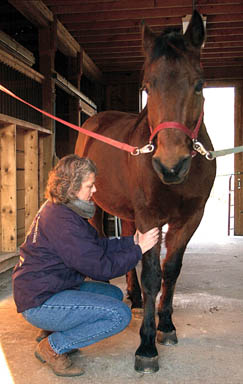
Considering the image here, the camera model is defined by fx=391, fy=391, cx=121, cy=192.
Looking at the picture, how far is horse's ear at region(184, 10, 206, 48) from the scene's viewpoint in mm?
1883

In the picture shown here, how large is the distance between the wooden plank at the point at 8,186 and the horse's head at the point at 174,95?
1.88 meters

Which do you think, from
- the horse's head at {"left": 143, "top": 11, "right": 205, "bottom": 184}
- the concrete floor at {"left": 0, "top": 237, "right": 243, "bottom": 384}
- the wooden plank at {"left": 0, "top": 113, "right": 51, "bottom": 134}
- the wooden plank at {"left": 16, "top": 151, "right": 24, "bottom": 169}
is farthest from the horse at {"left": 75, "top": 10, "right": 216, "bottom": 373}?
the wooden plank at {"left": 16, "top": 151, "right": 24, "bottom": 169}

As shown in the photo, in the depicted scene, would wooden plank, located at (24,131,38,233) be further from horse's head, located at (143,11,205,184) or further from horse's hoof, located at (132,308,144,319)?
horse's head, located at (143,11,205,184)

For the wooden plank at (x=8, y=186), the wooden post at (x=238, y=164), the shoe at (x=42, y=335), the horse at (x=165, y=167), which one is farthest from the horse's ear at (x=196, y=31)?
the wooden post at (x=238, y=164)

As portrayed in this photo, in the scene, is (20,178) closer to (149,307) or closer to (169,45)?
(149,307)

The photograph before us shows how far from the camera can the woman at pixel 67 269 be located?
172 cm

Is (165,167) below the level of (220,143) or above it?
below

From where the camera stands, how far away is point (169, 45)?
6.00 ft

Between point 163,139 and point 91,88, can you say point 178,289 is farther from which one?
point 91,88

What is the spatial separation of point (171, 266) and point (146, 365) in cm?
61

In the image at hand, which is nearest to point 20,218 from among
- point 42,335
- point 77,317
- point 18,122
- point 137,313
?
point 18,122

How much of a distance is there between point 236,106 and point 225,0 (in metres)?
2.69

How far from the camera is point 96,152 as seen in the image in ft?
10.3

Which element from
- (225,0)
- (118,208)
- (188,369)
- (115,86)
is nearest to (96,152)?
(118,208)
